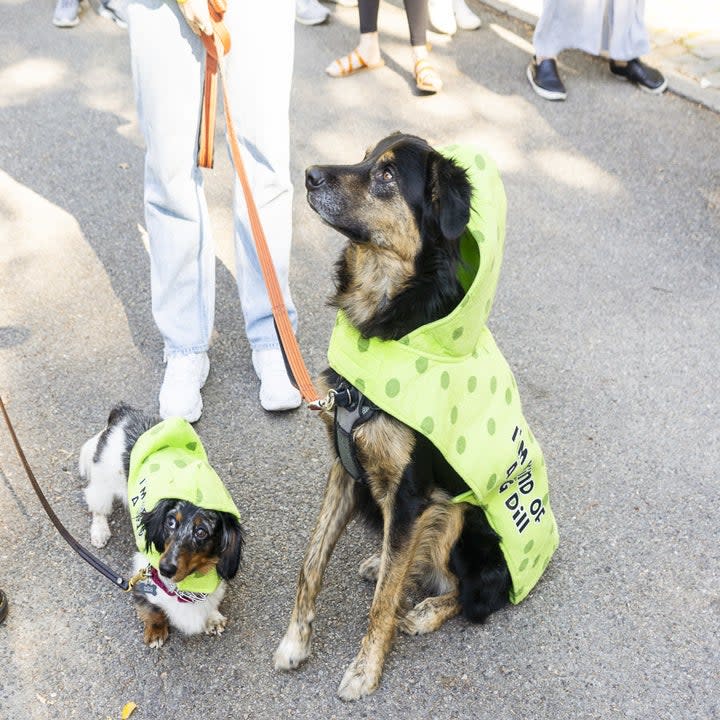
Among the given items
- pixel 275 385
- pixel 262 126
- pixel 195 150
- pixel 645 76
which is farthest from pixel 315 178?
pixel 645 76

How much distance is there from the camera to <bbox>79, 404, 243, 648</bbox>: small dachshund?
9.34 ft

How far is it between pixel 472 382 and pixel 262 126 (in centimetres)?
147

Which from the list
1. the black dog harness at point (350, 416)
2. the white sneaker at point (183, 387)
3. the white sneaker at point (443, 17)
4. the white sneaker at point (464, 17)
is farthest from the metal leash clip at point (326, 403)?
the white sneaker at point (464, 17)

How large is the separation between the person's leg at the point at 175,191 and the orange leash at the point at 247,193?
58 mm

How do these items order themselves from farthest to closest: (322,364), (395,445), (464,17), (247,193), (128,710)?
1. (464,17)
2. (322,364)
3. (247,193)
4. (128,710)
5. (395,445)

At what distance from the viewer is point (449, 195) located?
2508 millimetres

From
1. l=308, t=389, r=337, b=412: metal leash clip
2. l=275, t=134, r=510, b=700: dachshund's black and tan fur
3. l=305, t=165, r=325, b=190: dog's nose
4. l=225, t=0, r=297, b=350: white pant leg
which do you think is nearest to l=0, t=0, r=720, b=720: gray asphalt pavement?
l=275, t=134, r=510, b=700: dachshund's black and tan fur

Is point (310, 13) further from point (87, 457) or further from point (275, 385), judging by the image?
point (87, 457)

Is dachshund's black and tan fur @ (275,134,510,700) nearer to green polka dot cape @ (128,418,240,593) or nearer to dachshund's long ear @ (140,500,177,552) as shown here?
green polka dot cape @ (128,418,240,593)

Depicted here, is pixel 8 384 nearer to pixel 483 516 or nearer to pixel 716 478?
pixel 483 516

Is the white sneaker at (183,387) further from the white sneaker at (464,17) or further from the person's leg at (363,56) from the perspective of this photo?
the white sneaker at (464,17)

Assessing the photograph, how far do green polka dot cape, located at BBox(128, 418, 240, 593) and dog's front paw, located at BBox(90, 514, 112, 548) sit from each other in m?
0.28

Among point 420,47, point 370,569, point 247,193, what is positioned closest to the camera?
point 247,193

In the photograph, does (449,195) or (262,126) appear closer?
(449,195)
